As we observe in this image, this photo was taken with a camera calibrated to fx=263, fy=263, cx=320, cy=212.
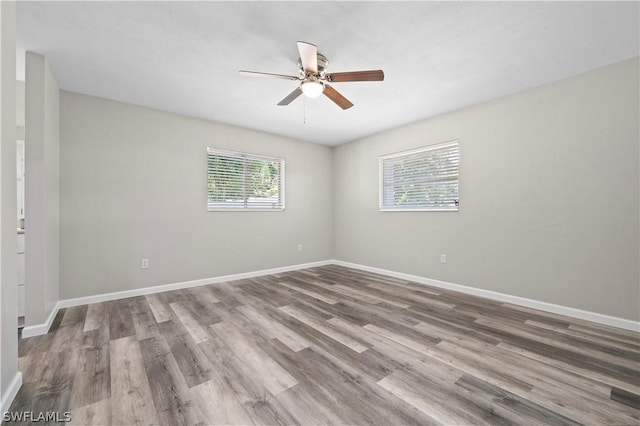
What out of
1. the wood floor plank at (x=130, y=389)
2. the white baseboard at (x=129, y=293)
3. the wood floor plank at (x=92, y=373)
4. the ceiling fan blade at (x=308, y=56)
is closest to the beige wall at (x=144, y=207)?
the white baseboard at (x=129, y=293)

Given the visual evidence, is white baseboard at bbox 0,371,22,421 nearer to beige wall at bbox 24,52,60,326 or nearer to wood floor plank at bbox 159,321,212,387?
wood floor plank at bbox 159,321,212,387

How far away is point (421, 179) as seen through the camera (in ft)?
13.7

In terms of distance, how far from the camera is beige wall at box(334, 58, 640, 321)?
8.25 ft

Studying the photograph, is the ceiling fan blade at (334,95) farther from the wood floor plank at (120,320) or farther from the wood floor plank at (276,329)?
the wood floor plank at (120,320)

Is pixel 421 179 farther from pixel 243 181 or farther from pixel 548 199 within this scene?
pixel 243 181

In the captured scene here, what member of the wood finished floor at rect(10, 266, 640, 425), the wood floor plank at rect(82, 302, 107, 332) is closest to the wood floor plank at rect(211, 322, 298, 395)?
the wood finished floor at rect(10, 266, 640, 425)

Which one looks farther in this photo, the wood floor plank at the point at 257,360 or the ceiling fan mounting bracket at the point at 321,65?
the ceiling fan mounting bracket at the point at 321,65

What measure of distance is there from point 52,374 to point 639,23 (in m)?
4.90

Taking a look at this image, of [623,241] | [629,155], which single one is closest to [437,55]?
[629,155]

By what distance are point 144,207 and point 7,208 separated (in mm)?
2128

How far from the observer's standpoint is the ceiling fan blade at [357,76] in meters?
2.14

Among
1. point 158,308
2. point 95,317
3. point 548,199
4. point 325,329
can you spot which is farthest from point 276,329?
point 548,199

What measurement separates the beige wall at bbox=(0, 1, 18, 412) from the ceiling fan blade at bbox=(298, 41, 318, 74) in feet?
5.48

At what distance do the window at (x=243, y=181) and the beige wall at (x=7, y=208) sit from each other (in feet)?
8.26
